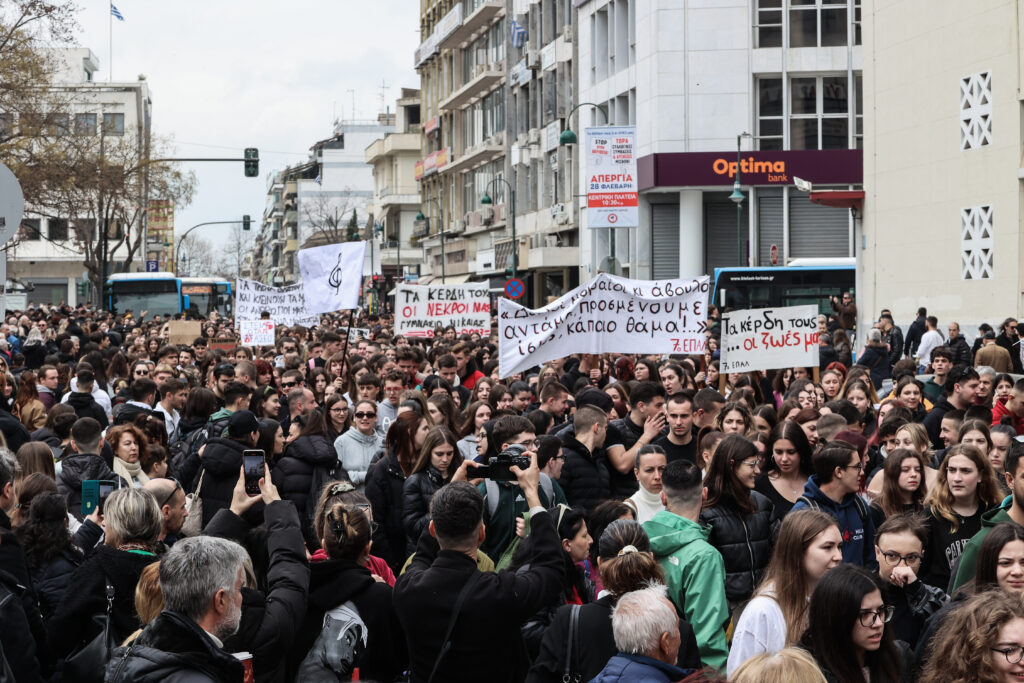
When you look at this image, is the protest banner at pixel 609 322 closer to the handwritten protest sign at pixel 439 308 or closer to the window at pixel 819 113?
the handwritten protest sign at pixel 439 308

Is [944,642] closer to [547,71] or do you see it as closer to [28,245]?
[547,71]

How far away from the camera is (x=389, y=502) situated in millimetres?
8695

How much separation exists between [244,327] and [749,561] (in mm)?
17217

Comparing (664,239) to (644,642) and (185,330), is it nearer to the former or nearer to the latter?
(185,330)

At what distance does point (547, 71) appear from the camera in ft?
184

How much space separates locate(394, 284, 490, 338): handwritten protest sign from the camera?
20.2 meters

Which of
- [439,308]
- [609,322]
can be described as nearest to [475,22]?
[439,308]

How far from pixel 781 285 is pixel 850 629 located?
3321 cm

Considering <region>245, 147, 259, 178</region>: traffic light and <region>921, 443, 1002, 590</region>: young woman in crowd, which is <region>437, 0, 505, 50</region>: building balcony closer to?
<region>245, 147, 259, 178</region>: traffic light

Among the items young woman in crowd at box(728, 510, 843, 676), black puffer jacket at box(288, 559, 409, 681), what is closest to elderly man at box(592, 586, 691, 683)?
young woman in crowd at box(728, 510, 843, 676)

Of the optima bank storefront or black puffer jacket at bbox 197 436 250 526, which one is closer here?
black puffer jacket at bbox 197 436 250 526

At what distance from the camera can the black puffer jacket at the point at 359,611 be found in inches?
222

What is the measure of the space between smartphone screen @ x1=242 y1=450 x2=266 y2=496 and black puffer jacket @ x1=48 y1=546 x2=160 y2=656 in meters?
0.60

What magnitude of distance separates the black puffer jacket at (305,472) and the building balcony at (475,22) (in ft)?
186
